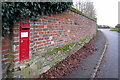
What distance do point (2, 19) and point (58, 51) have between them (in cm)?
246

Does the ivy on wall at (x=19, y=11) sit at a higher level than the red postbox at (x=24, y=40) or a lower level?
higher

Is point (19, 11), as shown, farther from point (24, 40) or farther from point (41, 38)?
point (41, 38)

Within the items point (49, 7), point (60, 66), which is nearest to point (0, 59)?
point (49, 7)

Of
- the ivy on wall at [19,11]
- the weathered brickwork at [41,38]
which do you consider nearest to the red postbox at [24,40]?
the weathered brickwork at [41,38]

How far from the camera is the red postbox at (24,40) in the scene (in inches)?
117

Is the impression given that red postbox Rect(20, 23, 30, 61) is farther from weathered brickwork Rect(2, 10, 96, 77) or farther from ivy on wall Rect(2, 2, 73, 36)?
ivy on wall Rect(2, 2, 73, 36)

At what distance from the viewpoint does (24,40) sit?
3.04 m

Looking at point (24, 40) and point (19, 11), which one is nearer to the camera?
point (19, 11)

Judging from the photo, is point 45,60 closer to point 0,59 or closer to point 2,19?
point 0,59

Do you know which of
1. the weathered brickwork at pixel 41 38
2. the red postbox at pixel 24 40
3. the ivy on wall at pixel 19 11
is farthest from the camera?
the red postbox at pixel 24 40

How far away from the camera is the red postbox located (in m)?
2.96

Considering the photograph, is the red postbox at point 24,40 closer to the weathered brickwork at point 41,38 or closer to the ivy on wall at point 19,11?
the weathered brickwork at point 41,38

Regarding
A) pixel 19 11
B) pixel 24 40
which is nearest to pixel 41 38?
pixel 24 40

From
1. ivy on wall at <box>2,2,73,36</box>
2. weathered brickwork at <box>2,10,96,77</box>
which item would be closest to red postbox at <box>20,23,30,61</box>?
weathered brickwork at <box>2,10,96,77</box>
